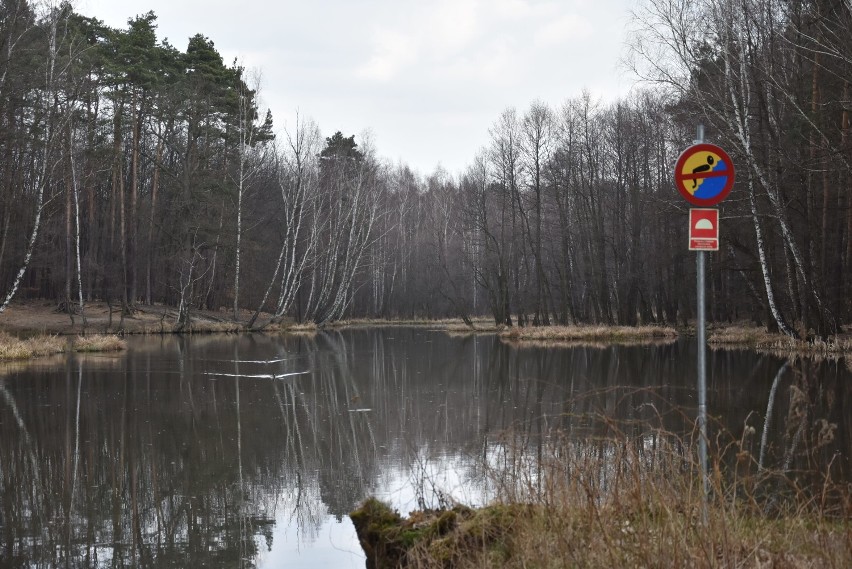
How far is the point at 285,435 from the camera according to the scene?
37.7ft

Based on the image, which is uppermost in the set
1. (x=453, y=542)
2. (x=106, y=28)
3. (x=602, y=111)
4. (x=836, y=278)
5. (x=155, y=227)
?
(x=106, y=28)

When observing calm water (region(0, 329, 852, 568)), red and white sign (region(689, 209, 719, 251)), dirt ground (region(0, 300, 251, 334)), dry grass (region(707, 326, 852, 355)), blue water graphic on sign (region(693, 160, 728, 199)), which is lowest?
calm water (region(0, 329, 852, 568))

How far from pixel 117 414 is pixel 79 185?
24.3 metres

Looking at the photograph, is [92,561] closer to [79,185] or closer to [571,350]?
[571,350]

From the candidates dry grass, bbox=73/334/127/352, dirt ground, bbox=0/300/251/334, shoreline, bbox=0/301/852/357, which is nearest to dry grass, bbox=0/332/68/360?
dry grass, bbox=73/334/127/352

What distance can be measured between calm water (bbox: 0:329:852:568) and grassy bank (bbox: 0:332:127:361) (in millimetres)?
1516

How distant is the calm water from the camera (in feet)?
21.5

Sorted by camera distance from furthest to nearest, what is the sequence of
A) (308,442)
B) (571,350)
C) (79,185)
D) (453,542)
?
(79,185), (571,350), (308,442), (453,542)

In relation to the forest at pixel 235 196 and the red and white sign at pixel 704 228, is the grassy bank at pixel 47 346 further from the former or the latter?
the red and white sign at pixel 704 228

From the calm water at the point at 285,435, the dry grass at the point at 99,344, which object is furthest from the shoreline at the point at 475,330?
the calm water at the point at 285,435

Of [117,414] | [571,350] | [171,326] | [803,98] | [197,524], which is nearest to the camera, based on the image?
[197,524]

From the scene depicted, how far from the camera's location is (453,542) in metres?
5.07

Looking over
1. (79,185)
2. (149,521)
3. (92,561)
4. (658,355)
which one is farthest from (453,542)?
(79,185)

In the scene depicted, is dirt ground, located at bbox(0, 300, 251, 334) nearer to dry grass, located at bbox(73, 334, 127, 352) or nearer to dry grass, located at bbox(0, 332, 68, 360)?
dry grass, located at bbox(73, 334, 127, 352)
